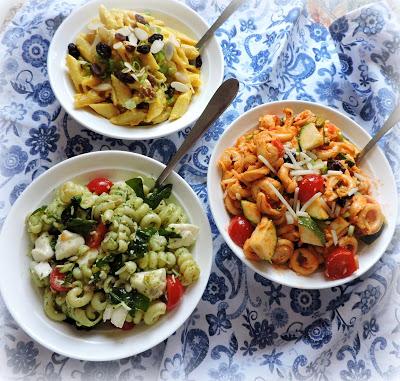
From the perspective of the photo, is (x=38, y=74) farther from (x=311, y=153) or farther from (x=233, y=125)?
(x=311, y=153)

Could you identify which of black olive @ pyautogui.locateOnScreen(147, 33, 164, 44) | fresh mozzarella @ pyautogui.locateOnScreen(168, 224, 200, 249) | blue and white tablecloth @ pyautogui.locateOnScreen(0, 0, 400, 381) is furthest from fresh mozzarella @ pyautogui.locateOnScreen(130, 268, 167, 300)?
black olive @ pyautogui.locateOnScreen(147, 33, 164, 44)

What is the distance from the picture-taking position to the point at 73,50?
2.39 metres

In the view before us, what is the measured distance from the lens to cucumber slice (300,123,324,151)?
2178 mm

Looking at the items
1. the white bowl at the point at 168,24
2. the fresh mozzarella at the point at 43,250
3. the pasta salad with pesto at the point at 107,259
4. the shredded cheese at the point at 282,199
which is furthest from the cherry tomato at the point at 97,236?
the shredded cheese at the point at 282,199

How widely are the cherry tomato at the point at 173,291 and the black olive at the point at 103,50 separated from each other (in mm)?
1021

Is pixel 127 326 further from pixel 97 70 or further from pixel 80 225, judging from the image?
pixel 97 70

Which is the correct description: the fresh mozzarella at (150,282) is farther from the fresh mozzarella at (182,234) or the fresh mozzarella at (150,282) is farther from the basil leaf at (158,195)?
the basil leaf at (158,195)

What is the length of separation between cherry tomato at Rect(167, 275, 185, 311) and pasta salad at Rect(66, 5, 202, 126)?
2.41 feet

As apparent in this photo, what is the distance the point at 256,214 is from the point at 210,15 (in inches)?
47.1

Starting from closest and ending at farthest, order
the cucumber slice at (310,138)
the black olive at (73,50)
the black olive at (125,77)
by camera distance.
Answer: the cucumber slice at (310,138), the black olive at (125,77), the black olive at (73,50)

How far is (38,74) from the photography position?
8.27 feet

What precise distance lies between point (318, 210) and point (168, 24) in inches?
47.6

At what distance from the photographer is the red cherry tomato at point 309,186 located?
2.09 metres

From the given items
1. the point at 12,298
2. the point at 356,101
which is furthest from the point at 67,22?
the point at 356,101
